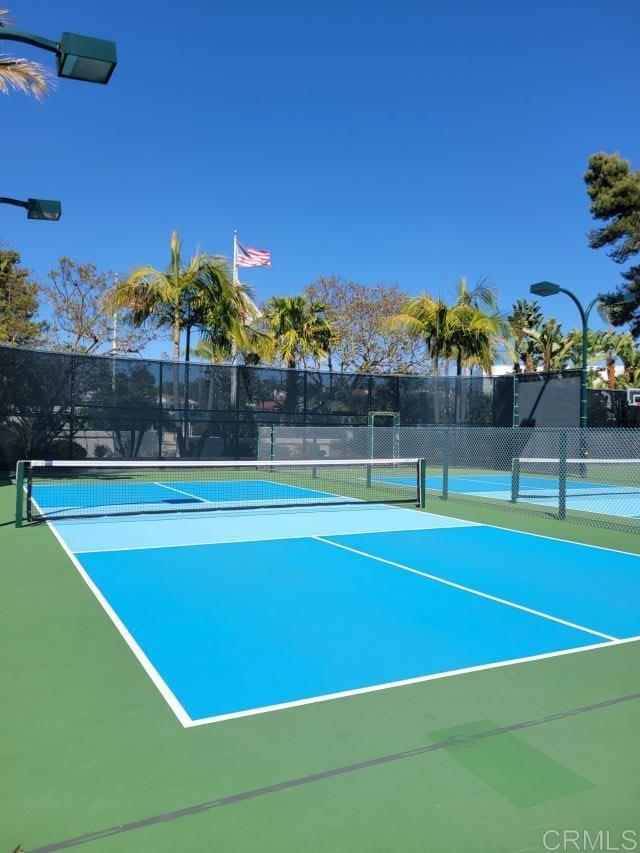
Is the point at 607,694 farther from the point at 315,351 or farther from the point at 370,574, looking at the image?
the point at 315,351

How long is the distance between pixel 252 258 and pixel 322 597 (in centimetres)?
2587

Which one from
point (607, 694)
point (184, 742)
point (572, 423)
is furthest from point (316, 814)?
point (572, 423)

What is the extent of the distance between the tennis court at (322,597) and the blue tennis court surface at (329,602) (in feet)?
0.06

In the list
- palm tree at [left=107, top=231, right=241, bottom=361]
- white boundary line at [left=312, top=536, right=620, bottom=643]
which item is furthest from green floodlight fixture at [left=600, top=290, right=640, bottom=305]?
white boundary line at [left=312, top=536, right=620, bottom=643]

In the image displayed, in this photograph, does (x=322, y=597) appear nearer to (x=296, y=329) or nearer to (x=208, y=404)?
(x=208, y=404)

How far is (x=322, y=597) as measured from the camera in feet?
20.7

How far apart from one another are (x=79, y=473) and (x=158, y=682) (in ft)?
50.6

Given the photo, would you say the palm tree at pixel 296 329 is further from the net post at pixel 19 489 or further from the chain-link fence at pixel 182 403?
the net post at pixel 19 489

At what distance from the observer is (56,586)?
659 cm

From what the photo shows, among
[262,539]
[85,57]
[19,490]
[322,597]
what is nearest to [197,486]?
[19,490]

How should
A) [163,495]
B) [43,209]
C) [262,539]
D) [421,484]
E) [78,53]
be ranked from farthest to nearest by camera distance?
[163,495], [421,484], [262,539], [43,209], [78,53]

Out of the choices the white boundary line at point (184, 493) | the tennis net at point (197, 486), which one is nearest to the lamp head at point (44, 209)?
the tennis net at point (197, 486)

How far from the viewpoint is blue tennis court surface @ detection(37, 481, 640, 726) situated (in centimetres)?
445

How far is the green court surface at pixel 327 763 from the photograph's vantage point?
8.93ft
